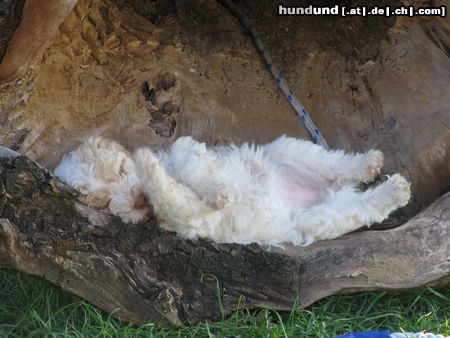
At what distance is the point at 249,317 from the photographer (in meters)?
3.48

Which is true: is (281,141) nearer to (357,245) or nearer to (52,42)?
(357,245)

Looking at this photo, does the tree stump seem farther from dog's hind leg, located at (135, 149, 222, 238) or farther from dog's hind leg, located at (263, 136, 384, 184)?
dog's hind leg, located at (263, 136, 384, 184)

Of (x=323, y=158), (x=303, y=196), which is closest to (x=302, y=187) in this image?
(x=303, y=196)

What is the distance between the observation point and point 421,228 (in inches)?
146

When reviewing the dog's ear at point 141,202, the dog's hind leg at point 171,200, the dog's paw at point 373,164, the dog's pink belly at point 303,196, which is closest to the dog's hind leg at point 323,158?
the dog's paw at point 373,164

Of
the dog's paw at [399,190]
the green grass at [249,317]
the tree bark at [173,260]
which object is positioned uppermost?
the dog's paw at [399,190]

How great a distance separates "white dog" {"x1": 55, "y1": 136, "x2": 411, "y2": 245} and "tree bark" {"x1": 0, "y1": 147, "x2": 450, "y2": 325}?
134 mm

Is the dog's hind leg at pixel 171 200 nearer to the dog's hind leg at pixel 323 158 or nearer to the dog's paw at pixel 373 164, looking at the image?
the dog's hind leg at pixel 323 158

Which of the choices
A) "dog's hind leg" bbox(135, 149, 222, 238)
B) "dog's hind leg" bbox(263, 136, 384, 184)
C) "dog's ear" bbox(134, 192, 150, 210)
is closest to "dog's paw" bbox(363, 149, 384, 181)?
"dog's hind leg" bbox(263, 136, 384, 184)

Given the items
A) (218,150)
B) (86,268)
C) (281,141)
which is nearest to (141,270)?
(86,268)

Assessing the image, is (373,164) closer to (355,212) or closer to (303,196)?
(355,212)

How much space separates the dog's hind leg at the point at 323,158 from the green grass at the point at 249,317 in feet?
2.96

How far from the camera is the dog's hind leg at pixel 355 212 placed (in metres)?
3.92

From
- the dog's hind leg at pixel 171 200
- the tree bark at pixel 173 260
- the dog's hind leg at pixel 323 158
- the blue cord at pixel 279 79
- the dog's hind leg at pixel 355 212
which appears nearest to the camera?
the tree bark at pixel 173 260
